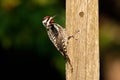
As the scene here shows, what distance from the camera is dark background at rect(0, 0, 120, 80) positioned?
11828 mm

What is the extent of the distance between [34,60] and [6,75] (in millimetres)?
1217

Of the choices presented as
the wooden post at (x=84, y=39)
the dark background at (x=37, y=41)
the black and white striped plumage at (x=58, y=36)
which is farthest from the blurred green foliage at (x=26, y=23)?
the wooden post at (x=84, y=39)

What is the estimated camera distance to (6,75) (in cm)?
1404

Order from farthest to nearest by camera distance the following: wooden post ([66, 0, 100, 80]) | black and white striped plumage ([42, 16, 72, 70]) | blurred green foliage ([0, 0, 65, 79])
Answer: blurred green foliage ([0, 0, 65, 79]) → black and white striped plumage ([42, 16, 72, 70]) → wooden post ([66, 0, 100, 80])

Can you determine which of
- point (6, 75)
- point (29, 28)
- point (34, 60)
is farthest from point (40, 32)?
point (6, 75)

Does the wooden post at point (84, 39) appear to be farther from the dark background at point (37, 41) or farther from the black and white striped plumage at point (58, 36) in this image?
the dark background at point (37, 41)

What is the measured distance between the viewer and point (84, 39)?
8492 mm

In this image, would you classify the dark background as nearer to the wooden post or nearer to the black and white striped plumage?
the black and white striped plumage

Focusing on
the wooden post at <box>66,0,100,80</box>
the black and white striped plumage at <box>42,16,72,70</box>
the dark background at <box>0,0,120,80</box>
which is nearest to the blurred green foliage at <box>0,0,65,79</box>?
the dark background at <box>0,0,120,80</box>

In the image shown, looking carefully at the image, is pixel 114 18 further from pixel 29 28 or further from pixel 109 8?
pixel 29 28

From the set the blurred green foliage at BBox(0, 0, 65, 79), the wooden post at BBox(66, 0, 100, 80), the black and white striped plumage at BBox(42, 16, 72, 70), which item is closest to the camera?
the wooden post at BBox(66, 0, 100, 80)

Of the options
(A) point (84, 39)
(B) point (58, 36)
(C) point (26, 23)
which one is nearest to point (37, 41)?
(C) point (26, 23)

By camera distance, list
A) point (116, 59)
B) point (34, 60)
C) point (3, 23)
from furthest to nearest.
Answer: point (116, 59) < point (34, 60) < point (3, 23)

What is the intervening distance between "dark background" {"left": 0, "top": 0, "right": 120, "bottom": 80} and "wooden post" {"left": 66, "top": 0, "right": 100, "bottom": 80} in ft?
9.24
